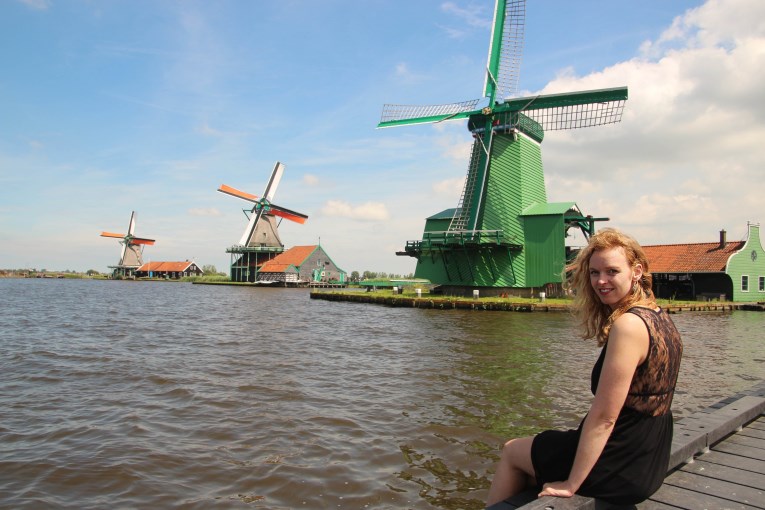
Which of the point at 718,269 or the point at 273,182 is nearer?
the point at 718,269

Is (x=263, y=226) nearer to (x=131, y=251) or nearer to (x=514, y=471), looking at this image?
(x=131, y=251)

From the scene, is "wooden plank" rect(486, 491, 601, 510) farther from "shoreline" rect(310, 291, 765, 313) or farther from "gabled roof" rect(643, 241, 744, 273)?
"gabled roof" rect(643, 241, 744, 273)

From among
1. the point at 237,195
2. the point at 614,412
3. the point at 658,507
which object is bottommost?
the point at 658,507

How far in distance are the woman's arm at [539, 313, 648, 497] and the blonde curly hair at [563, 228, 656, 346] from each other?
281mm

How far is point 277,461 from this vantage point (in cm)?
577

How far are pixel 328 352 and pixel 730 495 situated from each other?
1107cm

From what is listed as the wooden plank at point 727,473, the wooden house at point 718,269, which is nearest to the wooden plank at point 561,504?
the wooden plank at point 727,473

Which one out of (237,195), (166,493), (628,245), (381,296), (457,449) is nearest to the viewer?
(628,245)

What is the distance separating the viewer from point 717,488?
304 cm

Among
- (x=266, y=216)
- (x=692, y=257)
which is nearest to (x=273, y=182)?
(x=266, y=216)

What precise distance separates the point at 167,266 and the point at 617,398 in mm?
104071

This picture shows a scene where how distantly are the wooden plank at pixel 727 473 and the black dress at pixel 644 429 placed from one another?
119cm

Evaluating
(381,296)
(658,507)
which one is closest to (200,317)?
(381,296)

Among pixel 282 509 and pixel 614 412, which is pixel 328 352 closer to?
pixel 282 509
